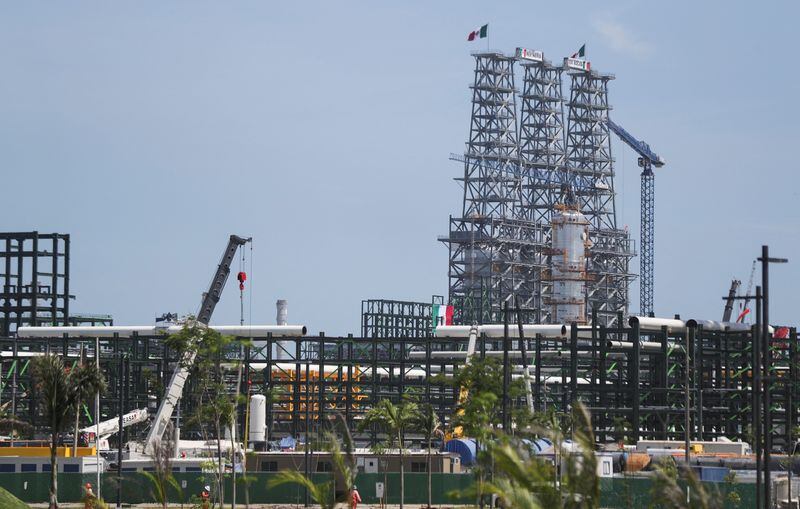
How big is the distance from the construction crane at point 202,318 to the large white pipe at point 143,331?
Result: 15.4m

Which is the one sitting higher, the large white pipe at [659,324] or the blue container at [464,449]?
the large white pipe at [659,324]

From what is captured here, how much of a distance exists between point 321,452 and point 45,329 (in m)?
63.9

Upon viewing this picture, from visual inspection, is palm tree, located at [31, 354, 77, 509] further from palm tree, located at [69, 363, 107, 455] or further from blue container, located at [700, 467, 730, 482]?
blue container, located at [700, 467, 730, 482]

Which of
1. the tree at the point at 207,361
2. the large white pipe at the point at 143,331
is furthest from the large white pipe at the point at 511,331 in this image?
the tree at the point at 207,361

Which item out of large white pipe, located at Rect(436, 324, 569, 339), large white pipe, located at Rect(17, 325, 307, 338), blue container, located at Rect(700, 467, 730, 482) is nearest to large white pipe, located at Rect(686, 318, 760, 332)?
large white pipe, located at Rect(436, 324, 569, 339)

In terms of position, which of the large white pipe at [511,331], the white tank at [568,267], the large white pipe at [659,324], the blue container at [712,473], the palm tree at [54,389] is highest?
Result: the white tank at [568,267]

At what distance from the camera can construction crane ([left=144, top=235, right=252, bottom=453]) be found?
305 ft

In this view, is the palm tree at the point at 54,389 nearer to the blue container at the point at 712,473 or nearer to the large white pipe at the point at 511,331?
the blue container at the point at 712,473

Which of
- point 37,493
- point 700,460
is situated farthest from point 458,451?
point 37,493

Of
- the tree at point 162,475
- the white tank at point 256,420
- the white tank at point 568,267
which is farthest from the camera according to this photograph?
the white tank at point 568,267

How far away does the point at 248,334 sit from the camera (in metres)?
126

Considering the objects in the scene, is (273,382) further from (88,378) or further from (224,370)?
(88,378)

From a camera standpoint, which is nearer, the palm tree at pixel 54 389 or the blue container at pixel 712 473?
the palm tree at pixel 54 389

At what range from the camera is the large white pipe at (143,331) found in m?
124
